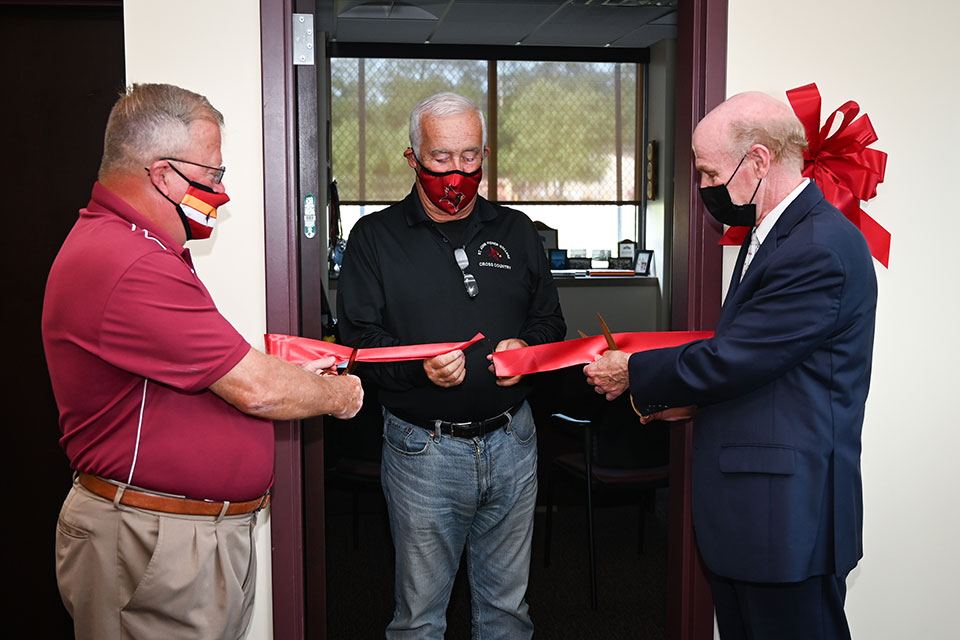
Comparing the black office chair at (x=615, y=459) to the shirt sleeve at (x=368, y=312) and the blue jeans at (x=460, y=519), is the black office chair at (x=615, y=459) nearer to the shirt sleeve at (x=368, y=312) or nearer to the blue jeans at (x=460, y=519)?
the blue jeans at (x=460, y=519)

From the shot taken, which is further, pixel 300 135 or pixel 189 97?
pixel 300 135

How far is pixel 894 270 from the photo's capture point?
2.61 meters

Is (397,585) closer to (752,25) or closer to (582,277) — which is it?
(752,25)

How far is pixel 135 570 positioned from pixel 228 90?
4.15ft

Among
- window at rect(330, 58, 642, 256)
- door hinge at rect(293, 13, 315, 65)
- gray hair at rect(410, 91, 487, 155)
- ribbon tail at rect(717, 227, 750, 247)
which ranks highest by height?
window at rect(330, 58, 642, 256)

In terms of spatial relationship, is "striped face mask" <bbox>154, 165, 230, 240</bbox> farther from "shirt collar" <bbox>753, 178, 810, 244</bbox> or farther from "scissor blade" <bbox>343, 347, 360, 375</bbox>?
"shirt collar" <bbox>753, 178, 810, 244</bbox>

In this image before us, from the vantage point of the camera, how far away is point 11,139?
284 centimetres

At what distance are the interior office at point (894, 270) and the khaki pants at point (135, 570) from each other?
0.64 meters

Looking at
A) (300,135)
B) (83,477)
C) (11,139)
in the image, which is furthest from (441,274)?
(11,139)

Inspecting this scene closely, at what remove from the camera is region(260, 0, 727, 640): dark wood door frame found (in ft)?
7.65

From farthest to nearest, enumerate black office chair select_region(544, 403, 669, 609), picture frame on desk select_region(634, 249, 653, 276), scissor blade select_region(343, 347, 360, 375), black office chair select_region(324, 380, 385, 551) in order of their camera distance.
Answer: picture frame on desk select_region(634, 249, 653, 276)
black office chair select_region(324, 380, 385, 551)
black office chair select_region(544, 403, 669, 609)
scissor blade select_region(343, 347, 360, 375)

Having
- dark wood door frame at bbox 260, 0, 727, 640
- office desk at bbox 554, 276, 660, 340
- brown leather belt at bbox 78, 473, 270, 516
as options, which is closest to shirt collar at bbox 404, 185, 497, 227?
dark wood door frame at bbox 260, 0, 727, 640

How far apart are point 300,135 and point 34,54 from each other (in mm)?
1090

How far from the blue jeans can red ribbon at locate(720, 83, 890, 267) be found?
908 millimetres
